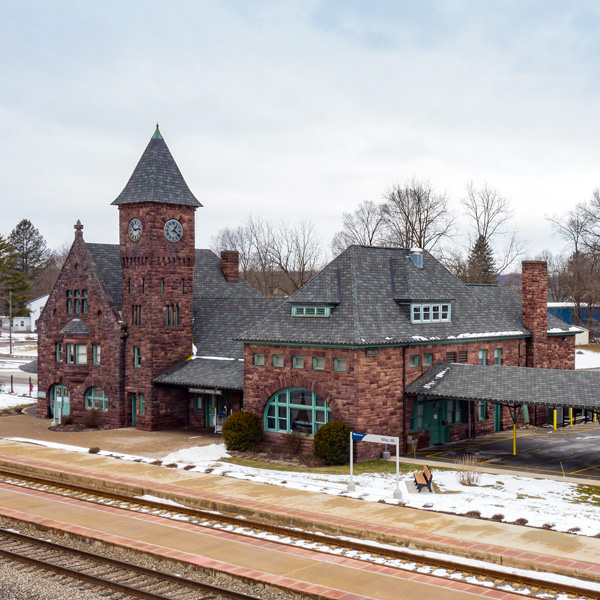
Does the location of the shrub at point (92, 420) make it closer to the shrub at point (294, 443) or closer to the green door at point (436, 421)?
the shrub at point (294, 443)

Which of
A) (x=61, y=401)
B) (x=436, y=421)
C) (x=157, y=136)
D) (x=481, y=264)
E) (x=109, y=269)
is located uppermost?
(x=157, y=136)

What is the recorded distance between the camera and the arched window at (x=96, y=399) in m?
36.8

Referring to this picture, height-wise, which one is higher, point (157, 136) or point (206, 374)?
point (157, 136)

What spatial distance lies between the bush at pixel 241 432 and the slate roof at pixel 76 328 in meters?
11.3

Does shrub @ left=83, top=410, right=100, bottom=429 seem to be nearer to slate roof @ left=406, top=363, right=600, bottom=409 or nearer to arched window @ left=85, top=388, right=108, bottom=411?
arched window @ left=85, top=388, right=108, bottom=411

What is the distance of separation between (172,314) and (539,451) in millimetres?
17756

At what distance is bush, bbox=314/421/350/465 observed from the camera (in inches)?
1043

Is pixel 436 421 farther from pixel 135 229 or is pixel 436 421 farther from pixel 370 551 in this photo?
pixel 135 229

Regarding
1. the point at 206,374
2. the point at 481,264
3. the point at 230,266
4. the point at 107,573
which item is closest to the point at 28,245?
the point at 481,264

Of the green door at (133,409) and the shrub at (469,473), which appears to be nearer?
the shrub at (469,473)

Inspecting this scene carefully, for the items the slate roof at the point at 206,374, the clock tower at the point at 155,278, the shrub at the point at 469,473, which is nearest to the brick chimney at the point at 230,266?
the clock tower at the point at 155,278

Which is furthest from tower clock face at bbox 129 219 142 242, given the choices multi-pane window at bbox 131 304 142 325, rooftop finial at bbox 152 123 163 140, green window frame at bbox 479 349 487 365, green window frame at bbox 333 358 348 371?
green window frame at bbox 479 349 487 365

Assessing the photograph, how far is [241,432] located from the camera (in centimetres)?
2900

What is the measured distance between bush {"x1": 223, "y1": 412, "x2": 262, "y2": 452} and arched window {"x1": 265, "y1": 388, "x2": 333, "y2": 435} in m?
0.72
